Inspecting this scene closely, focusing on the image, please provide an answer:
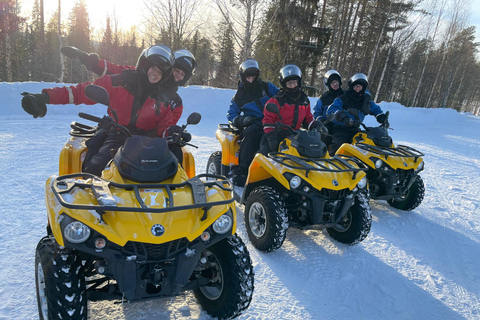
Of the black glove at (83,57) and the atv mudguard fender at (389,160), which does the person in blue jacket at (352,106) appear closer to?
the atv mudguard fender at (389,160)

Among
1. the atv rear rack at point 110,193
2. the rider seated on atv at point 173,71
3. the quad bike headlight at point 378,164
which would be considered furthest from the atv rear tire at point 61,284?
the quad bike headlight at point 378,164

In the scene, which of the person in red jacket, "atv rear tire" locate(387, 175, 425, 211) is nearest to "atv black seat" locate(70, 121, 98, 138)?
the person in red jacket

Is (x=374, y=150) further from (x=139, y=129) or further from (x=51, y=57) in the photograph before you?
(x=51, y=57)

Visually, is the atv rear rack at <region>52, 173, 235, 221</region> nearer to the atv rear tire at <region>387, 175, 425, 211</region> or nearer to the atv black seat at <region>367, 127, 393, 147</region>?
the atv black seat at <region>367, 127, 393, 147</region>

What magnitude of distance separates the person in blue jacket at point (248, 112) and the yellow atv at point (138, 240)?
277 cm

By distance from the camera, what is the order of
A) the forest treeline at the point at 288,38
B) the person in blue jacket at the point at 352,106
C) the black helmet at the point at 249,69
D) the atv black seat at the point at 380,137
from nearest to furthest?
the atv black seat at the point at 380,137 → the black helmet at the point at 249,69 → the person in blue jacket at the point at 352,106 → the forest treeline at the point at 288,38

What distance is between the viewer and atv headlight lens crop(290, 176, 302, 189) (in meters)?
3.49

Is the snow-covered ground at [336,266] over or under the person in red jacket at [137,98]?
under

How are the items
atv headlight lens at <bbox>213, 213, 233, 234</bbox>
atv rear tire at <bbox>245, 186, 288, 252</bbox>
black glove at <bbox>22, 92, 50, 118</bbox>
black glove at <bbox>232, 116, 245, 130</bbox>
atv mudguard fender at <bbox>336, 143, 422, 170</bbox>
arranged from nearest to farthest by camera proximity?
atv headlight lens at <bbox>213, 213, 233, 234</bbox>
black glove at <bbox>22, 92, 50, 118</bbox>
atv rear tire at <bbox>245, 186, 288, 252</bbox>
atv mudguard fender at <bbox>336, 143, 422, 170</bbox>
black glove at <bbox>232, 116, 245, 130</bbox>

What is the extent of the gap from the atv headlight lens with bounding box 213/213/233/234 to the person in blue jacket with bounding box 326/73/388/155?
4.08m

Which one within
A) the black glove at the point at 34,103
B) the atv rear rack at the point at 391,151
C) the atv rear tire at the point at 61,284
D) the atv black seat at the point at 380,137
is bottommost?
the atv rear tire at the point at 61,284

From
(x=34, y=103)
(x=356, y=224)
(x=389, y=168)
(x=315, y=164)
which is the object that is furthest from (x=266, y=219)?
(x=34, y=103)

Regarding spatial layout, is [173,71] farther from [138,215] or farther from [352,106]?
[352,106]

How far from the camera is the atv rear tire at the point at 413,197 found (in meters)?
5.25
